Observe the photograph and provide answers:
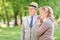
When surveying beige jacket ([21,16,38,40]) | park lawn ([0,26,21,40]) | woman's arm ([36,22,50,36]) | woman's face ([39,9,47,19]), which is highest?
woman's face ([39,9,47,19])

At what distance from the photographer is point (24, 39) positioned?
4.38 metres

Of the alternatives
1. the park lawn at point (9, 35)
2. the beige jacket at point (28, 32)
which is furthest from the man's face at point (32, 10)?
the park lawn at point (9, 35)

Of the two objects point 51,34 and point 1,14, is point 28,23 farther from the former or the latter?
point 1,14

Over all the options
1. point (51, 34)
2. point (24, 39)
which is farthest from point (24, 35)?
point (51, 34)

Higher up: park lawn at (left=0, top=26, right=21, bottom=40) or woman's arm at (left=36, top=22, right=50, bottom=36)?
woman's arm at (left=36, top=22, right=50, bottom=36)

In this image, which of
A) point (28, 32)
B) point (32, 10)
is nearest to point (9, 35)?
point (28, 32)

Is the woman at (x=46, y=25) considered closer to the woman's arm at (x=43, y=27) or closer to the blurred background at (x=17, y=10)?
the woman's arm at (x=43, y=27)

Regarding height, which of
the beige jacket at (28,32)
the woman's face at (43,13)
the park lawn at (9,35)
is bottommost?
the park lawn at (9,35)

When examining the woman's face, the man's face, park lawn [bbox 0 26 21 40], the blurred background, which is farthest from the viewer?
park lawn [bbox 0 26 21 40]

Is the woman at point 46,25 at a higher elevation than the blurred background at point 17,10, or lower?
higher

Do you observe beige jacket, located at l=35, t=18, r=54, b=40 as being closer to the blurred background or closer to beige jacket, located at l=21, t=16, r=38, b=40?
beige jacket, located at l=21, t=16, r=38, b=40

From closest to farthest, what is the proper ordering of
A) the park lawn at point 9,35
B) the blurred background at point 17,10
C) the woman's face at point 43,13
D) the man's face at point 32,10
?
the woman's face at point 43,13 → the man's face at point 32,10 → the blurred background at point 17,10 → the park lawn at point 9,35

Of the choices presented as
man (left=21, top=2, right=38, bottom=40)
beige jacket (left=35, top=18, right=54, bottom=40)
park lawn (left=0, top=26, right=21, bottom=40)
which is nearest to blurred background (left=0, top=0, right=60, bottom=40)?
park lawn (left=0, top=26, right=21, bottom=40)

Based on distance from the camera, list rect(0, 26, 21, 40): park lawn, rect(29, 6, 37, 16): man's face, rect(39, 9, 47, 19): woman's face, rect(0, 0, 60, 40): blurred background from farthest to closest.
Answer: rect(0, 26, 21, 40): park lawn < rect(0, 0, 60, 40): blurred background < rect(29, 6, 37, 16): man's face < rect(39, 9, 47, 19): woman's face
